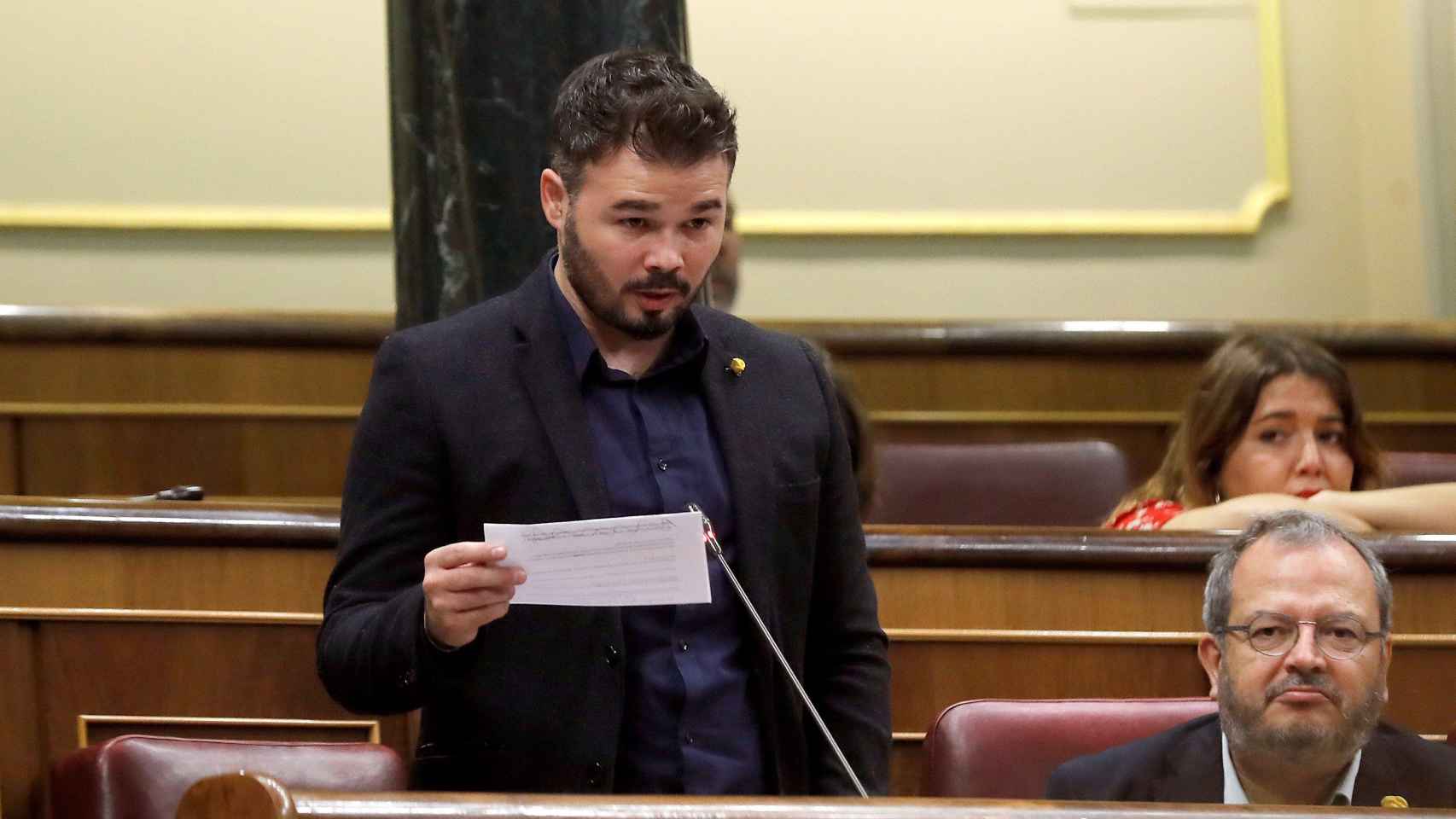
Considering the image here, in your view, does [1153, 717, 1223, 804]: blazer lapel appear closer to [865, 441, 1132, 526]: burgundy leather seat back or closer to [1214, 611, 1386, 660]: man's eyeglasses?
[1214, 611, 1386, 660]: man's eyeglasses

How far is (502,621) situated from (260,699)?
70 cm

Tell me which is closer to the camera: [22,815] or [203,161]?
[22,815]

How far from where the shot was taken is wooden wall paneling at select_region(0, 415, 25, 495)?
3.38 metres

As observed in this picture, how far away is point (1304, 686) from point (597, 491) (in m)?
0.72

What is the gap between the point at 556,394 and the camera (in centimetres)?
146

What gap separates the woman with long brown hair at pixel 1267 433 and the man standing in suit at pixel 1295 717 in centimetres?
67

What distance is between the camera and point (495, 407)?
57.0 inches

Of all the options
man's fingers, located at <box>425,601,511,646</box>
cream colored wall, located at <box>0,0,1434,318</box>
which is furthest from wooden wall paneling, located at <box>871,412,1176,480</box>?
man's fingers, located at <box>425,601,511,646</box>

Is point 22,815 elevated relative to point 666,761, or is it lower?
lower

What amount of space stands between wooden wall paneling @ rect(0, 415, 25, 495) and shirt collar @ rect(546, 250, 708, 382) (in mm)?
2201

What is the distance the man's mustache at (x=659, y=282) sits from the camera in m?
1.42

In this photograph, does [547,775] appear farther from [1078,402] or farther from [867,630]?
[1078,402]

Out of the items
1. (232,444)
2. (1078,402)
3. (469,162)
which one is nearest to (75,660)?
(469,162)

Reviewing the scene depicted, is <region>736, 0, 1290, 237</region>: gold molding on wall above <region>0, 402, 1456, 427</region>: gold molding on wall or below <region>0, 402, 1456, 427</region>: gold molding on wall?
above
